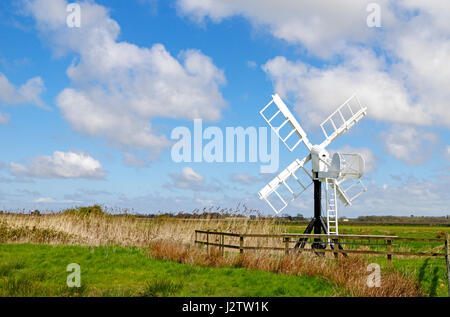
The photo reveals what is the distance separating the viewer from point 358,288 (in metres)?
9.59

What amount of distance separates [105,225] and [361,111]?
1376 centimetres

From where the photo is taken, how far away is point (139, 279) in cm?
1127

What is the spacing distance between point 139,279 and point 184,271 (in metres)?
1.28

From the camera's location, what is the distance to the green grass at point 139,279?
31.0 ft

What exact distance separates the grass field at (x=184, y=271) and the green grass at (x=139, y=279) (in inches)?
0.7
